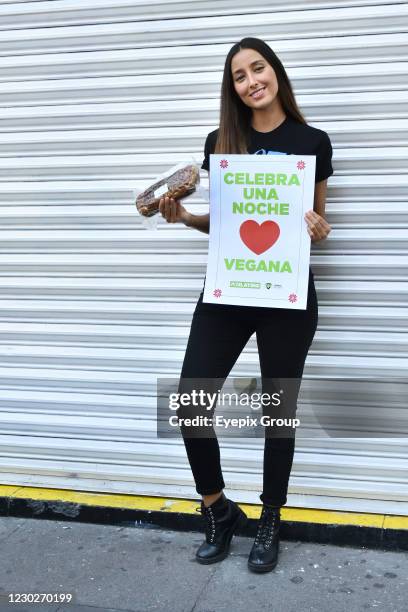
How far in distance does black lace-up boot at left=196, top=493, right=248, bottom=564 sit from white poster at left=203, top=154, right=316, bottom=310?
3.08 ft

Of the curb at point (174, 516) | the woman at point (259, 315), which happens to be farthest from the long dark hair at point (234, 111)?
the curb at point (174, 516)

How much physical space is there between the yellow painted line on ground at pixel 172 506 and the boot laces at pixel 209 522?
31cm

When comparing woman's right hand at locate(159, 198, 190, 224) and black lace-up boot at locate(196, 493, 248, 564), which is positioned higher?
woman's right hand at locate(159, 198, 190, 224)

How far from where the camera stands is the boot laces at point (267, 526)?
340 centimetres

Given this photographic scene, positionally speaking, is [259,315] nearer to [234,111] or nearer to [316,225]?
[316,225]

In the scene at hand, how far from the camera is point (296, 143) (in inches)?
126

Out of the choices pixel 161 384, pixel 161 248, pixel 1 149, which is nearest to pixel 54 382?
pixel 161 384

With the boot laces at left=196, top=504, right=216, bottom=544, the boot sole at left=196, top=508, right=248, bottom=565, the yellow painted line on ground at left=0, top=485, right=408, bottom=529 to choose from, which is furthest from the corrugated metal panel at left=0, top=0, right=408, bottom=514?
the boot laces at left=196, top=504, right=216, bottom=544

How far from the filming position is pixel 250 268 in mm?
3283

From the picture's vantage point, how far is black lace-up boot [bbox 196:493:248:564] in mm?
3449

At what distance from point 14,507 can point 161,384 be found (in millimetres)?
1017

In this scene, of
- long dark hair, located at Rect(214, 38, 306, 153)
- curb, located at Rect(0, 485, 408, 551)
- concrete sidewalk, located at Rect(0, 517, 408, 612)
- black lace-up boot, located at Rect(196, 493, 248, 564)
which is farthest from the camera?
curb, located at Rect(0, 485, 408, 551)

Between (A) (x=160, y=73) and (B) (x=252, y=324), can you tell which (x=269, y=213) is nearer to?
(B) (x=252, y=324)

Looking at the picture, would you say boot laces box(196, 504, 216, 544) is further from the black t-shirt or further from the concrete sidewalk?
the black t-shirt
